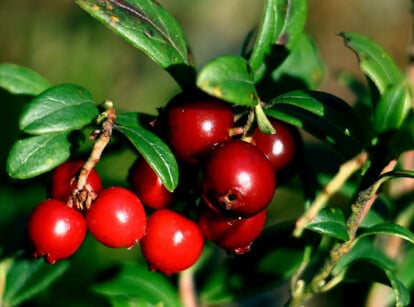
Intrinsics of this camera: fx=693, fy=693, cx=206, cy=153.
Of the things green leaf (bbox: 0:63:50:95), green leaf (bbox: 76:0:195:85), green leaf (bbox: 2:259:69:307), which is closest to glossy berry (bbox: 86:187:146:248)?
green leaf (bbox: 76:0:195:85)

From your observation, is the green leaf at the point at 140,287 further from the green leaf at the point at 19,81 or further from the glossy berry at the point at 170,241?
the green leaf at the point at 19,81

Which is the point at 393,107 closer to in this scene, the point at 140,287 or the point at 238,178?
the point at 238,178

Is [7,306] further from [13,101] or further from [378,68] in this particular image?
[378,68]

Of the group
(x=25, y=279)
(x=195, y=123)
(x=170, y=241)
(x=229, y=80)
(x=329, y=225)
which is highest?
(x=229, y=80)

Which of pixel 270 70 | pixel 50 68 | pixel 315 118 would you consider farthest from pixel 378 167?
pixel 50 68

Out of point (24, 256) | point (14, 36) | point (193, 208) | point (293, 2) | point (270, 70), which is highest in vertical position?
point (293, 2)

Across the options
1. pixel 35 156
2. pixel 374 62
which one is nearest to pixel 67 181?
pixel 35 156

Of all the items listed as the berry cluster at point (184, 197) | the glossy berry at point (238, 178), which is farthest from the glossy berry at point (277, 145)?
the glossy berry at point (238, 178)
